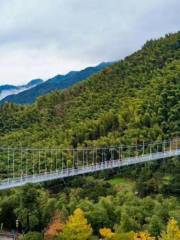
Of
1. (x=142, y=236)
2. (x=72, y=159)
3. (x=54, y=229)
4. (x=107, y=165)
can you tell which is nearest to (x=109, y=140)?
(x=72, y=159)

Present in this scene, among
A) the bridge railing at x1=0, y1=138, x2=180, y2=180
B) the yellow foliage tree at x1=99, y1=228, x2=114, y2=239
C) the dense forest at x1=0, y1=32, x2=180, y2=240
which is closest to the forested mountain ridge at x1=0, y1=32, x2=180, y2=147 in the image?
the dense forest at x1=0, y1=32, x2=180, y2=240

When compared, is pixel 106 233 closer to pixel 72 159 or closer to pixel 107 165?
pixel 107 165

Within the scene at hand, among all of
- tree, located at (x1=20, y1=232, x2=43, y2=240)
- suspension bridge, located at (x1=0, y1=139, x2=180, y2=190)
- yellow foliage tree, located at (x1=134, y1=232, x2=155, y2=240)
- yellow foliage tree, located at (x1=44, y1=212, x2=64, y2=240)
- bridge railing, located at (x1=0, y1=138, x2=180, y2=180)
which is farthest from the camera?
bridge railing, located at (x1=0, y1=138, x2=180, y2=180)

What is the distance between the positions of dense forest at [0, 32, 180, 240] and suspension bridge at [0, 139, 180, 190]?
0.87 meters

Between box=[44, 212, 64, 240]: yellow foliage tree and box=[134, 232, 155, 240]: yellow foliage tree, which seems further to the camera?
box=[44, 212, 64, 240]: yellow foliage tree

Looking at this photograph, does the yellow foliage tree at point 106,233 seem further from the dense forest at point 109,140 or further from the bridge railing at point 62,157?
the bridge railing at point 62,157

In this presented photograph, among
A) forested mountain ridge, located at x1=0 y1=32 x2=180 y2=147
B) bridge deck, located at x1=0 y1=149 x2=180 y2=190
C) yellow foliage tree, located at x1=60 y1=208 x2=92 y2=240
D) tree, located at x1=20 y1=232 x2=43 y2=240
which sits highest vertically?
forested mountain ridge, located at x1=0 y1=32 x2=180 y2=147

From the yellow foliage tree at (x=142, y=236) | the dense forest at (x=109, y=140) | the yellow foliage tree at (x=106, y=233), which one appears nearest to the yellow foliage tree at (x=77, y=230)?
the dense forest at (x=109, y=140)

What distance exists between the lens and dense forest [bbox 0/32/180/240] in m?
40.2

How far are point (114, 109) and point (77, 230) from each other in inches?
1681

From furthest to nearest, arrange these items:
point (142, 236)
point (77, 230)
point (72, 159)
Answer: point (72, 159)
point (77, 230)
point (142, 236)

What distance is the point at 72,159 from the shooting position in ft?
211

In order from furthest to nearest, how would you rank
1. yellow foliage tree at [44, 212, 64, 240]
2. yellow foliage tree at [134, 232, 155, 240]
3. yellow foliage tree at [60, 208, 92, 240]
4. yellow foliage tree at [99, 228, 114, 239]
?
yellow foliage tree at [44, 212, 64, 240], yellow foliage tree at [60, 208, 92, 240], yellow foliage tree at [99, 228, 114, 239], yellow foliage tree at [134, 232, 155, 240]

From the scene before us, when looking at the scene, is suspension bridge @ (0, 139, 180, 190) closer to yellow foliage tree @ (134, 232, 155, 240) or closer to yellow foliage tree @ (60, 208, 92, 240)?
yellow foliage tree @ (60, 208, 92, 240)
